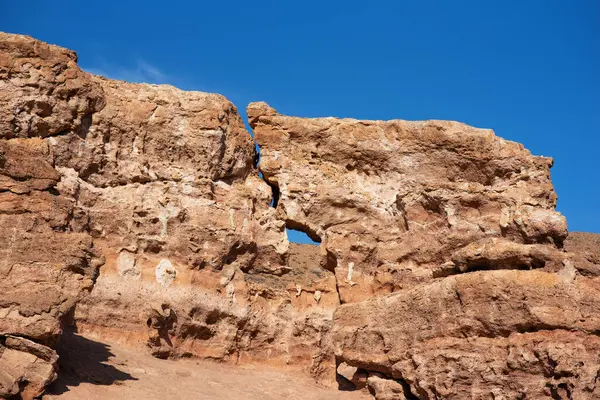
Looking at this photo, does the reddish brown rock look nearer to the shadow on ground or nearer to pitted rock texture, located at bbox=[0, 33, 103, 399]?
pitted rock texture, located at bbox=[0, 33, 103, 399]

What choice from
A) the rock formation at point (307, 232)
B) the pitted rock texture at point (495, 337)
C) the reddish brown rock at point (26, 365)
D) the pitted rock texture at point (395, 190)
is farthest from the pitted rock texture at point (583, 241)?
the reddish brown rock at point (26, 365)

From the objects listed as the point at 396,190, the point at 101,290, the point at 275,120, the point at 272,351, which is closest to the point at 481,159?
the point at 396,190

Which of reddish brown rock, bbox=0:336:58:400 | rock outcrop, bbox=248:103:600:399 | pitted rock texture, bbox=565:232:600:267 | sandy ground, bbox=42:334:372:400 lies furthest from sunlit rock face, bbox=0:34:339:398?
pitted rock texture, bbox=565:232:600:267

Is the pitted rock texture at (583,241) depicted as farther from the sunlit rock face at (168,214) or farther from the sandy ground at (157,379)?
the sandy ground at (157,379)

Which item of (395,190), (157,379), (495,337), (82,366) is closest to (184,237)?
(157,379)

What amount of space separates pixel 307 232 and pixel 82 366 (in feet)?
24.1

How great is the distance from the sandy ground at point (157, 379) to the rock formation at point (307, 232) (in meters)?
0.51

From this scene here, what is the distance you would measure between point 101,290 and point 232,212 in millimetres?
3627

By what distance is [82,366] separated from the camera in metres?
13.1

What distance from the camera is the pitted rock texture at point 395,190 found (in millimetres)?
17188

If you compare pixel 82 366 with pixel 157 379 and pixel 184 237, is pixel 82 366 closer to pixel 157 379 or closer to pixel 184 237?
pixel 157 379

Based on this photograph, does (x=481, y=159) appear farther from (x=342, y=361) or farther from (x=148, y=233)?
(x=148, y=233)

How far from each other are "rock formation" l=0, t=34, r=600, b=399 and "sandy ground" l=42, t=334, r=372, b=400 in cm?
51

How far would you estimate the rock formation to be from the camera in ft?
45.1
